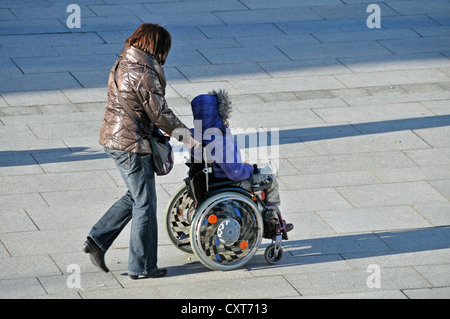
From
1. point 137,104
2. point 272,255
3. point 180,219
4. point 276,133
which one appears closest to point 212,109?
point 137,104

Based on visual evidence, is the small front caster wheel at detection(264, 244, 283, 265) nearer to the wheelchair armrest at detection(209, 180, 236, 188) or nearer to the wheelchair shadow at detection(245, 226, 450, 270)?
the wheelchair shadow at detection(245, 226, 450, 270)

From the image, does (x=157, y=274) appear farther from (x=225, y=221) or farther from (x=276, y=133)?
(x=276, y=133)

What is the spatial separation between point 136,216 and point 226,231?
648mm

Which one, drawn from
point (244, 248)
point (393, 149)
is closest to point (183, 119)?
point (393, 149)

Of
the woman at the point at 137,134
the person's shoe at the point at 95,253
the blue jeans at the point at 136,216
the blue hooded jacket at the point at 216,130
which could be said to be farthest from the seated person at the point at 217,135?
the person's shoe at the point at 95,253

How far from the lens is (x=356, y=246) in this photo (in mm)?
6516

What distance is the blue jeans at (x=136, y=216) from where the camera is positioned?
571 centimetres

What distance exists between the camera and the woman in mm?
5535

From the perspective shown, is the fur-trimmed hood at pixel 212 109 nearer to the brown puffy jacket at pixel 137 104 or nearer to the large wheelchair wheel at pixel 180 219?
the brown puffy jacket at pixel 137 104

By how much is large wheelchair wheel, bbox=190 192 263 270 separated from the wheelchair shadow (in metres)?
0.24

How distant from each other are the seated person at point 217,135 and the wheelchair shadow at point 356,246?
0.82 m

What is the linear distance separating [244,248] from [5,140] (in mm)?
3256

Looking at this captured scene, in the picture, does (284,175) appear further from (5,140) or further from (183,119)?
(5,140)

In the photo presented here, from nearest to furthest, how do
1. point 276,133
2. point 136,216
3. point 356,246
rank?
point 136,216, point 356,246, point 276,133
